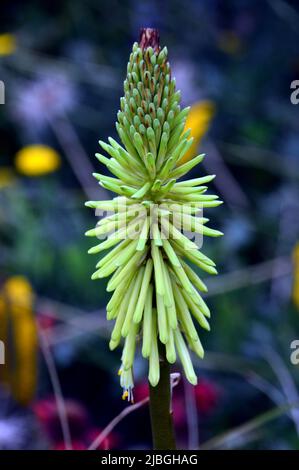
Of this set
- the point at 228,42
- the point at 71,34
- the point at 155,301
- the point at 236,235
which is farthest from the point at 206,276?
the point at 71,34

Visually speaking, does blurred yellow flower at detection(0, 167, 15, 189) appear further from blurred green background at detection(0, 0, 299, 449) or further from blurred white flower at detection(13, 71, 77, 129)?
blurred white flower at detection(13, 71, 77, 129)

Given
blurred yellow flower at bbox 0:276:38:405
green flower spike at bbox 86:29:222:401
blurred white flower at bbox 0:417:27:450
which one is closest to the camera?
green flower spike at bbox 86:29:222:401

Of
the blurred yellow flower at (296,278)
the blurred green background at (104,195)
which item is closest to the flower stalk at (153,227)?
the blurred green background at (104,195)

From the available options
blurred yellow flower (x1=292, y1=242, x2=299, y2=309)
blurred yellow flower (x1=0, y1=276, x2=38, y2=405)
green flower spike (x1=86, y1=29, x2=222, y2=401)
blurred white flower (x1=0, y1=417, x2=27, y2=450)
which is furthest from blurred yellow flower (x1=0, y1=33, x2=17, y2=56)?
green flower spike (x1=86, y1=29, x2=222, y2=401)

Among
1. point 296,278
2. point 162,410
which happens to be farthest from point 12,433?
point 296,278

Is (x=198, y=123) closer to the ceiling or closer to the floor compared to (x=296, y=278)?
closer to the ceiling

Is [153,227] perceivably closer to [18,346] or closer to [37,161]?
[18,346]

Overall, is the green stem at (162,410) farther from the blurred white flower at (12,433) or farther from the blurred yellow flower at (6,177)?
the blurred yellow flower at (6,177)
